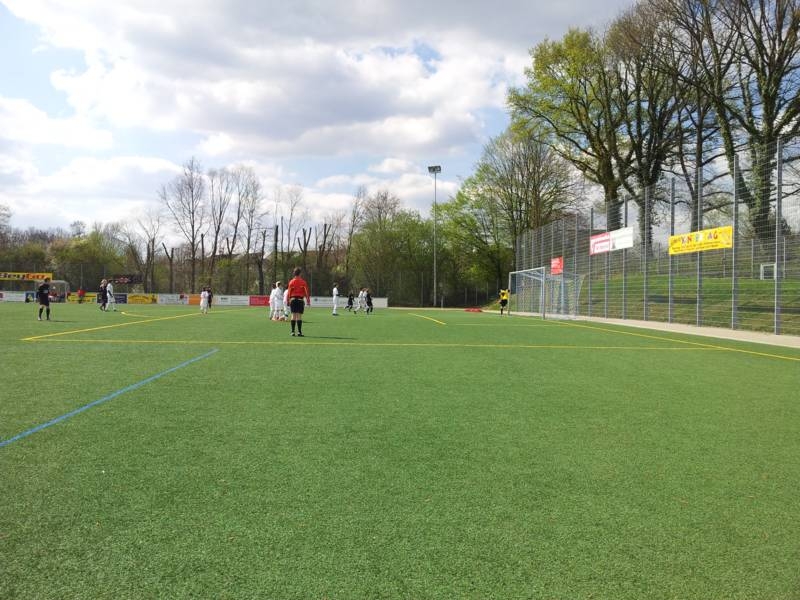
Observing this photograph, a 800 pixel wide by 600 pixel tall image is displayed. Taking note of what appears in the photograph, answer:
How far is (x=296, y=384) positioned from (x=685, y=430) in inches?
183

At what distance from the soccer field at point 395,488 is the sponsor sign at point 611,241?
17931 millimetres

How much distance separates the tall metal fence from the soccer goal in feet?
5.64

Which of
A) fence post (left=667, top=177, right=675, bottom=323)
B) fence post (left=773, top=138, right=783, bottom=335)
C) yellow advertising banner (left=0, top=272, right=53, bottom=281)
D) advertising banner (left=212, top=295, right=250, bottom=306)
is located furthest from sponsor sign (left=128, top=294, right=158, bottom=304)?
fence post (left=773, top=138, right=783, bottom=335)

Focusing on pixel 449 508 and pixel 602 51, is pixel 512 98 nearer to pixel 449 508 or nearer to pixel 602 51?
pixel 602 51

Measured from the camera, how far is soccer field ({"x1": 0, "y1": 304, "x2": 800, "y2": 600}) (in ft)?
7.80

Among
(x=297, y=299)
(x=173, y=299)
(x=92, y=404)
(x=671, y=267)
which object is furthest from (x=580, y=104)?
(x=173, y=299)

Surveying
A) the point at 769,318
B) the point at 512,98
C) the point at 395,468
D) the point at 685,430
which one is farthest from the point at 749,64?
the point at 395,468

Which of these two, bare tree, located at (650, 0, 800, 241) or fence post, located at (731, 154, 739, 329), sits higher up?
bare tree, located at (650, 0, 800, 241)

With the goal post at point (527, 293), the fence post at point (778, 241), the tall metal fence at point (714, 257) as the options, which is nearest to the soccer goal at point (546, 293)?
the goal post at point (527, 293)

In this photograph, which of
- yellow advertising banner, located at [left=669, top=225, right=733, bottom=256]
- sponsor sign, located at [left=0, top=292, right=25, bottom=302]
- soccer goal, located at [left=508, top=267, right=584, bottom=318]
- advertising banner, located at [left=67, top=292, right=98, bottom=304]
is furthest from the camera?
advertising banner, located at [left=67, top=292, right=98, bottom=304]

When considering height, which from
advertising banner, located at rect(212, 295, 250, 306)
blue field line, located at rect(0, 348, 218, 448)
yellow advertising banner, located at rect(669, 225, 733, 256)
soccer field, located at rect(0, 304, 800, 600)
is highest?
yellow advertising banner, located at rect(669, 225, 733, 256)

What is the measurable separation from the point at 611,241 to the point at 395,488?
2526 cm

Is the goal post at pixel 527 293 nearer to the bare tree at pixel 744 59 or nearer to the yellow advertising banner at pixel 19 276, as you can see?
the bare tree at pixel 744 59

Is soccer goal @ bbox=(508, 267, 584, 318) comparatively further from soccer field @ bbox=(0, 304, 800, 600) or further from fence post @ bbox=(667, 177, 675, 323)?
soccer field @ bbox=(0, 304, 800, 600)
